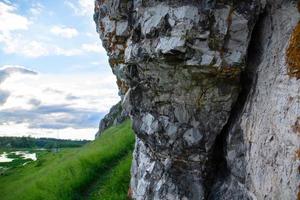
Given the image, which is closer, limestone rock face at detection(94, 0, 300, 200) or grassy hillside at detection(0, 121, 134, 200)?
limestone rock face at detection(94, 0, 300, 200)

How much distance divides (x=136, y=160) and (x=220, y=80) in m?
5.90

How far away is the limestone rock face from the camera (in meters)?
7.93

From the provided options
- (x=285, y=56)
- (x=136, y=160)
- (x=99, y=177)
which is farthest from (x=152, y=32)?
(x=99, y=177)

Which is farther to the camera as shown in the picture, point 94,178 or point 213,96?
point 94,178

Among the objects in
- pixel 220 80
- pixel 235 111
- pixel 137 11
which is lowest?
pixel 235 111

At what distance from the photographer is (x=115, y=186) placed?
62.6ft

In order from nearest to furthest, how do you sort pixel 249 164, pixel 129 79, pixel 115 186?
1. pixel 249 164
2. pixel 129 79
3. pixel 115 186

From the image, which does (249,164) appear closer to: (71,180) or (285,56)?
(285,56)

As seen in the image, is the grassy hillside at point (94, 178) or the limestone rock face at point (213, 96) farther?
Result: the grassy hillside at point (94, 178)

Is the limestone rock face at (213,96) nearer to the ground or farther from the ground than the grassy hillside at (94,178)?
farther from the ground

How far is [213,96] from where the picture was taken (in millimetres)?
10148

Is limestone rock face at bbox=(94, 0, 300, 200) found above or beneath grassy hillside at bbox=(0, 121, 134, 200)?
above

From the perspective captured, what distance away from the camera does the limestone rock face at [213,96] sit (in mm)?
7926

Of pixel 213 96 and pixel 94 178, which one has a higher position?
pixel 213 96
